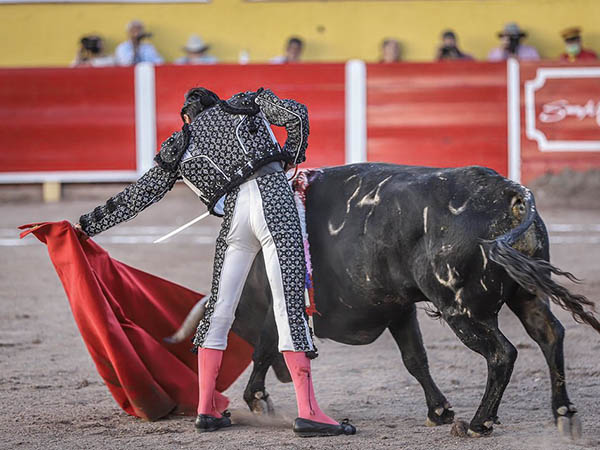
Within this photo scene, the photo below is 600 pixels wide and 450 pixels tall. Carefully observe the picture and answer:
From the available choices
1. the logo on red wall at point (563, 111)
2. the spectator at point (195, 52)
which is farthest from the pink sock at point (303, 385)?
the spectator at point (195, 52)

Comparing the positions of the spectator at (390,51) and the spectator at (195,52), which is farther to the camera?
the spectator at (195,52)

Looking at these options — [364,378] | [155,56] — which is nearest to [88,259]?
[364,378]

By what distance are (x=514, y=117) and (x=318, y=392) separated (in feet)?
20.0

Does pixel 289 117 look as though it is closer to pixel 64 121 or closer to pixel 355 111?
pixel 355 111

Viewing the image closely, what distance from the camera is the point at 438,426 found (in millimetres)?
3643

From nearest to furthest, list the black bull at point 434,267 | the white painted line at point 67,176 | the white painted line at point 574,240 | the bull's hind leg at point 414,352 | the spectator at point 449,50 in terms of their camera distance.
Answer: the black bull at point 434,267, the bull's hind leg at point 414,352, the white painted line at point 574,240, the white painted line at point 67,176, the spectator at point 449,50

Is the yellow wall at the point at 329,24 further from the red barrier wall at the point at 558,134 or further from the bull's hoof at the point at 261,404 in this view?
the bull's hoof at the point at 261,404

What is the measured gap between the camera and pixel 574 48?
10695mm

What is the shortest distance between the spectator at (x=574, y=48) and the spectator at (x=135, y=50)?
4166 mm

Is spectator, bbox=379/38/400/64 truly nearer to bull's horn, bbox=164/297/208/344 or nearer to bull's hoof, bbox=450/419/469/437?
bull's horn, bbox=164/297/208/344

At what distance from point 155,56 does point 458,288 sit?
26.3 feet

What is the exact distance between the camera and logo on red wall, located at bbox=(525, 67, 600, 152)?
31.9 ft

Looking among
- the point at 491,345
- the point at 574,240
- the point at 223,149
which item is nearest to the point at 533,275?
the point at 491,345

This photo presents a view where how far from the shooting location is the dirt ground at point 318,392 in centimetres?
346
